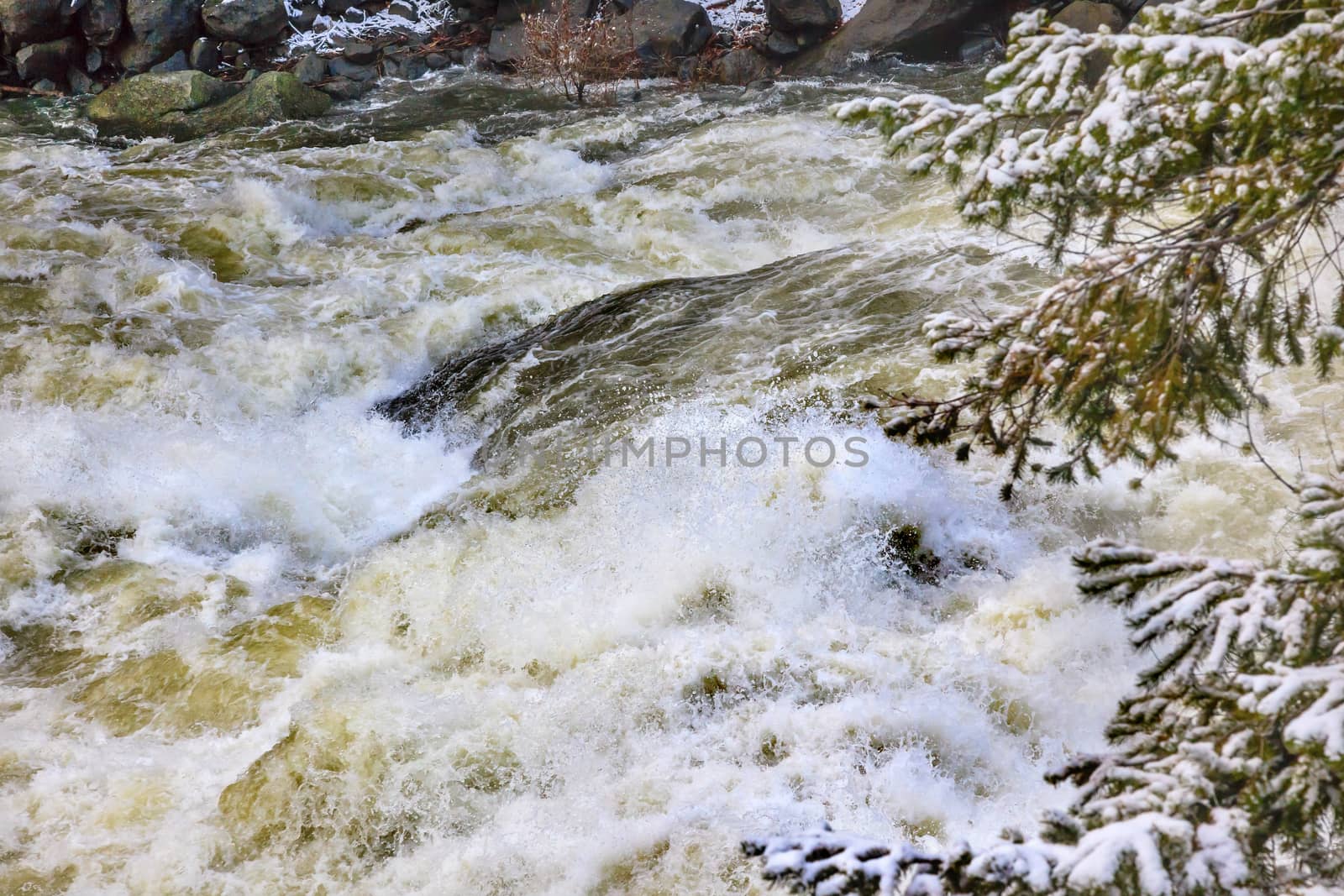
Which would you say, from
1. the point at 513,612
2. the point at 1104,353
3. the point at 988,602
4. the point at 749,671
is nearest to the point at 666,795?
the point at 749,671

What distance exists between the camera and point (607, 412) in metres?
5.95

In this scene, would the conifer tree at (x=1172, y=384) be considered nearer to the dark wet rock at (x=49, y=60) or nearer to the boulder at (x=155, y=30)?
the boulder at (x=155, y=30)

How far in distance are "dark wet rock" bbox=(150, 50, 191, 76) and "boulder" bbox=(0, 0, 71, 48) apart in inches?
70.6

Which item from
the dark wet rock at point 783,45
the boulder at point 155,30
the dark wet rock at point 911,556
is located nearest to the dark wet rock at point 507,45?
the dark wet rock at point 783,45

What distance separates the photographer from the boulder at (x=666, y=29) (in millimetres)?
15195

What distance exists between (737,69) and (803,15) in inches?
63.0

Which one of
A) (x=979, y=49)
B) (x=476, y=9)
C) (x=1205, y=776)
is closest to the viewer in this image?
(x=1205, y=776)

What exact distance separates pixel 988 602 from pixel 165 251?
26.6 ft

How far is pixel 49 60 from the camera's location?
15.4 metres

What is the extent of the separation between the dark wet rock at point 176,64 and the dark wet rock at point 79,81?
1.12 meters

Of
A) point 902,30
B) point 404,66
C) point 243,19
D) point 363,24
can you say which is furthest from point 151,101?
point 902,30

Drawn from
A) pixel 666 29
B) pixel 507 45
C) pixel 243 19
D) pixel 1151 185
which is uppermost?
pixel 243 19

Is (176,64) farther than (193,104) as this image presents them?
Yes

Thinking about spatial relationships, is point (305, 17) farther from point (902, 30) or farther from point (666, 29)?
point (902, 30)
